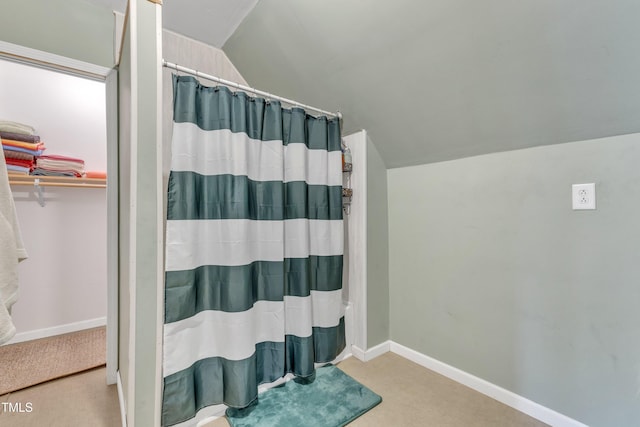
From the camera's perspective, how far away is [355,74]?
5.32 ft

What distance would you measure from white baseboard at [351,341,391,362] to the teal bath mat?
241 millimetres

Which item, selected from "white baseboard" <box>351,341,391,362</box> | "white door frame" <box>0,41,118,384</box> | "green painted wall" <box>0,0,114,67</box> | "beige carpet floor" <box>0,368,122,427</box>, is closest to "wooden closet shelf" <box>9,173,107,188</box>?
"white door frame" <box>0,41,118,384</box>

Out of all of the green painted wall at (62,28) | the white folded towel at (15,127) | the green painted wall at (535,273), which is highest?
the green painted wall at (62,28)

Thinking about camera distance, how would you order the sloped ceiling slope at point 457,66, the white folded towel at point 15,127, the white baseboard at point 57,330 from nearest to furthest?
the sloped ceiling slope at point 457,66
the white folded towel at point 15,127
the white baseboard at point 57,330

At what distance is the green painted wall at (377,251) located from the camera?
6.45 ft

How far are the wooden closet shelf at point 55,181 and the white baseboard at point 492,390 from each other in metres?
2.93

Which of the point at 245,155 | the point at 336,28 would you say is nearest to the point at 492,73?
the point at 336,28

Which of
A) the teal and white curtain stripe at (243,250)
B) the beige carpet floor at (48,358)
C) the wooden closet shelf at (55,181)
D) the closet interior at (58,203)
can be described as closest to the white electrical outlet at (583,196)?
the teal and white curtain stripe at (243,250)

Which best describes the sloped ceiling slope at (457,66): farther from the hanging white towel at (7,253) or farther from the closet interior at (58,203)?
the closet interior at (58,203)

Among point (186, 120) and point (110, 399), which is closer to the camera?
point (186, 120)

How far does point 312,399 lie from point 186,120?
1657mm

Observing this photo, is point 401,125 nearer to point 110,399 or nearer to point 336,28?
point 336,28

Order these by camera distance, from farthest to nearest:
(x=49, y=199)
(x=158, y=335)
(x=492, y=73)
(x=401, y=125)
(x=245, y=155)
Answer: (x=49, y=199) → (x=401, y=125) → (x=245, y=155) → (x=492, y=73) → (x=158, y=335)

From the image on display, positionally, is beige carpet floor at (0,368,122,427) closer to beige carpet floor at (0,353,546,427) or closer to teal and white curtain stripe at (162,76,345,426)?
beige carpet floor at (0,353,546,427)
